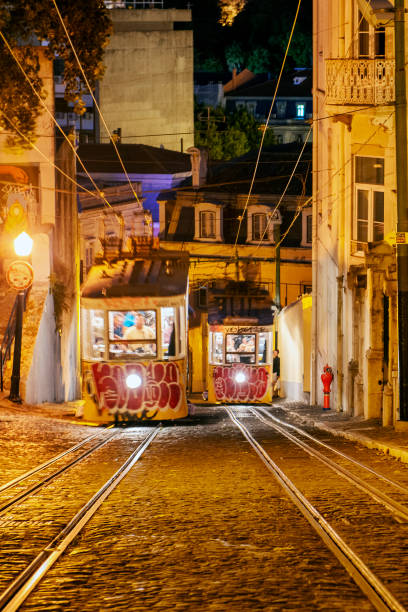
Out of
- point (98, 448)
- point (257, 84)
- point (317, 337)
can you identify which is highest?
point (257, 84)

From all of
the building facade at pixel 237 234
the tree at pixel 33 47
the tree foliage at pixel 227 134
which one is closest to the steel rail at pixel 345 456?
the tree at pixel 33 47

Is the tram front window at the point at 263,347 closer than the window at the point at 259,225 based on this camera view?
Yes

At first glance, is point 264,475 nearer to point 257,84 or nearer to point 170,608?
point 170,608

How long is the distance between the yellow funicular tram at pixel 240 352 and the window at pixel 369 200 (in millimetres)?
7328

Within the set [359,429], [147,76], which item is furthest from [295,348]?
[147,76]

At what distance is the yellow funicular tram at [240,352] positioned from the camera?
30391 millimetres

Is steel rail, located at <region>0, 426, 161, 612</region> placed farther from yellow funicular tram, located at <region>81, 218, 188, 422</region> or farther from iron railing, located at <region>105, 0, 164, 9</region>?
iron railing, located at <region>105, 0, 164, 9</region>

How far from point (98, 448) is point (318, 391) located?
547 inches

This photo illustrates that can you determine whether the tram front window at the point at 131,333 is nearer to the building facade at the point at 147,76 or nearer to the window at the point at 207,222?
the window at the point at 207,222

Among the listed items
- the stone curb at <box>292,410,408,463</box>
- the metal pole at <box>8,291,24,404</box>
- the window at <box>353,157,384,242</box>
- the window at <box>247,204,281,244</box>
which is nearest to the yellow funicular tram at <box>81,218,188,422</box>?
the stone curb at <box>292,410,408,463</box>

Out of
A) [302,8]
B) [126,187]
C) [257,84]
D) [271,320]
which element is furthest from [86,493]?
[302,8]

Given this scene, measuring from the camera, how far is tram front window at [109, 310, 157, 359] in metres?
19.2

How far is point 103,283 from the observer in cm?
1972

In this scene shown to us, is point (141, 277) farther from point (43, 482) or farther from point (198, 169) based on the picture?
point (198, 169)
